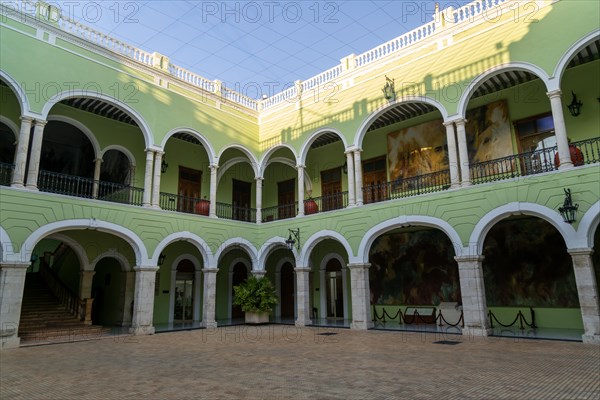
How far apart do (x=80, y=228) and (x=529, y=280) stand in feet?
42.6

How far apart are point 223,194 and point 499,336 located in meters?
12.0

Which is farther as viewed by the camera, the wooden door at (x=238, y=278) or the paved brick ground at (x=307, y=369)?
the wooden door at (x=238, y=278)

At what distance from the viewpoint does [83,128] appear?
13797mm

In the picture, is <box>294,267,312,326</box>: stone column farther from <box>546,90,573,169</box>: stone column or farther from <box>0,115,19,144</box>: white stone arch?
<box>0,115,19,144</box>: white stone arch

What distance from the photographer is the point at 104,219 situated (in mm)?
11945

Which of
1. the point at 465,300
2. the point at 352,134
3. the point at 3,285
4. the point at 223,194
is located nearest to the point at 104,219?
the point at 3,285

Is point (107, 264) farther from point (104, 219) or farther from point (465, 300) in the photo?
point (465, 300)

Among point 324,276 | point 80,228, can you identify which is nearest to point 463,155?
point 324,276

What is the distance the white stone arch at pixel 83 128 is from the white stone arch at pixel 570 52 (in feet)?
45.5

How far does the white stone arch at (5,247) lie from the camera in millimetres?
9844

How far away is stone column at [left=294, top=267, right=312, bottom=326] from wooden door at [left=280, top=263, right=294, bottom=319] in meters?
3.24

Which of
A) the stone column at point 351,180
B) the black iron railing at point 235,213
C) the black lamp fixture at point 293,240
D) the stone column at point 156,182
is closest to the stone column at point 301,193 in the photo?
the black lamp fixture at point 293,240

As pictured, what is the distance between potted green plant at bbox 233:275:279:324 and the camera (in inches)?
588

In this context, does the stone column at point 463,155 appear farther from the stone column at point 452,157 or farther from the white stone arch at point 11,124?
the white stone arch at point 11,124
